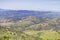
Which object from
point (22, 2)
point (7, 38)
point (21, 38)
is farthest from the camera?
point (21, 38)

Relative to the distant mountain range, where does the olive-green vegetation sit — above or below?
below

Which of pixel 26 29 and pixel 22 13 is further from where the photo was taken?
pixel 26 29

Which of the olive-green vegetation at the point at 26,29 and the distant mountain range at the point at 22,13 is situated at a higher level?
the distant mountain range at the point at 22,13

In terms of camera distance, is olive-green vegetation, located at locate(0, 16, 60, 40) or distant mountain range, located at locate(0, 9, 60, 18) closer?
distant mountain range, located at locate(0, 9, 60, 18)

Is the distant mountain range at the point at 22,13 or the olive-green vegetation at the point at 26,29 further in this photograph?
the olive-green vegetation at the point at 26,29

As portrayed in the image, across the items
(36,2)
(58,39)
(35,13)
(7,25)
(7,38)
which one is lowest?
(58,39)

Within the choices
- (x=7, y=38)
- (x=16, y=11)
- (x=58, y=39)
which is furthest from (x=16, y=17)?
(x=58, y=39)

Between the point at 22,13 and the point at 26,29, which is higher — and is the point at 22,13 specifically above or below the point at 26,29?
above

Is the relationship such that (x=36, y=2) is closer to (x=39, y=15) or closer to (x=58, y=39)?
(x=39, y=15)

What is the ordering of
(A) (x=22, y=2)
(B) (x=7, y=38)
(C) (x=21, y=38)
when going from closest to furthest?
1. (A) (x=22, y=2)
2. (B) (x=7, y=38)
3. (C) (x=21, y=38)

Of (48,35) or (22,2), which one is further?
(48,35)

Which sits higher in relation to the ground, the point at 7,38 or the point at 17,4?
the point at 17,4
